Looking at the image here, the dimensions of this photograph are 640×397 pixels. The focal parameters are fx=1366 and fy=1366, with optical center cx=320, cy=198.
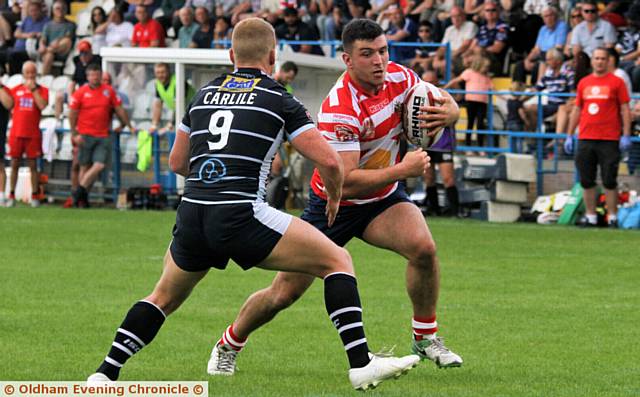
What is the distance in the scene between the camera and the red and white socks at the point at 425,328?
7875 mm

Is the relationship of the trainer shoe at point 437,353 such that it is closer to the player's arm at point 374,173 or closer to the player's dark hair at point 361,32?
the player's arm at point 374,173

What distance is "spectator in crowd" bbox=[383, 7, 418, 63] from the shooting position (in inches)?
931

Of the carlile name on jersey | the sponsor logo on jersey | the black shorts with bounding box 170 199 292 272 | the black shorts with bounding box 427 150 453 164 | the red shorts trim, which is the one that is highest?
the sponsor logo on jersey

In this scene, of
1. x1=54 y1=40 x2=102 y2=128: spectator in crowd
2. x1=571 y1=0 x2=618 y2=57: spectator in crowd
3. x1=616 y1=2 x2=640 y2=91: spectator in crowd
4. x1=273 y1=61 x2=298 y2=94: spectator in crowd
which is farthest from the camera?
x1=54 y1=40 x2=102 y2=128: spectator in crowd

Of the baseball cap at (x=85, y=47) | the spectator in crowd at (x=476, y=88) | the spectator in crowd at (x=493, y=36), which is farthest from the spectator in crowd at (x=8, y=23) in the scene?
the spectator in crowd at (x=476, y=88)

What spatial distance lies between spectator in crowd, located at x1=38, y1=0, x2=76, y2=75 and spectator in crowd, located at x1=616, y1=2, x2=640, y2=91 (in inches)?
461

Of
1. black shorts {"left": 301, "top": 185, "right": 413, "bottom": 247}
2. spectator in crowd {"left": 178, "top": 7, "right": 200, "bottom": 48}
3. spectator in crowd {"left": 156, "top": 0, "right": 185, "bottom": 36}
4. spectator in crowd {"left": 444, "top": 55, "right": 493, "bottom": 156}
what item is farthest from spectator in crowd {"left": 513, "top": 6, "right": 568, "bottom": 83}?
black shorts {"left": 301, "top": 185, "right": 413, "bottom": 247}

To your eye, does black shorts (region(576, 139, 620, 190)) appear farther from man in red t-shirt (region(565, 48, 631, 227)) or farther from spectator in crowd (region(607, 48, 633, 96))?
spectator in crowd (region(607, 48, 633, 96))

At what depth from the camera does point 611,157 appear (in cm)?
1784

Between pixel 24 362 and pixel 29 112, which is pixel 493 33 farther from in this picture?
pixel 24 362

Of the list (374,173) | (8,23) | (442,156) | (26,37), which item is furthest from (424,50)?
(374,173)

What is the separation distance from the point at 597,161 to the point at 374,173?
11.3 meters

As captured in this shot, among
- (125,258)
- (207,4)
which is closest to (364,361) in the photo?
(125,258)

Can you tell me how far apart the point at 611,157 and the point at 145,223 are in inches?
249
